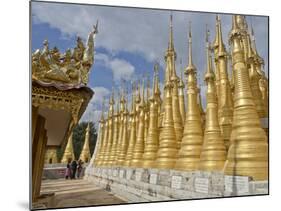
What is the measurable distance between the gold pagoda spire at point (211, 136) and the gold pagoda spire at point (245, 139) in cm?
12

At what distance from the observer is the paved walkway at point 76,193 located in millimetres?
4281

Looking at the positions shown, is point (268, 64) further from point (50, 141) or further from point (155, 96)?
point (50, 141)

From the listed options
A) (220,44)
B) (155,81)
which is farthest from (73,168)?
(220,44)

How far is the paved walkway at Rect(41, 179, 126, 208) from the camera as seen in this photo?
428 cm

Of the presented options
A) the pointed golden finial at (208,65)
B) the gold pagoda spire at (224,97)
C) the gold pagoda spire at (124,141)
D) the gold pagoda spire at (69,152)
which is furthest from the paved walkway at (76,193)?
the pointed golden finial at (208,65)

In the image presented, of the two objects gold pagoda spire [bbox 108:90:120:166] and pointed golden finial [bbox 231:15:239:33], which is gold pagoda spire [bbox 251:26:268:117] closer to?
pointed golden finial [bbox 231:15:239:33]

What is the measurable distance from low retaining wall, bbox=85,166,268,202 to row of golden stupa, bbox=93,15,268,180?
95 millimetres

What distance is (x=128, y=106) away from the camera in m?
5.16

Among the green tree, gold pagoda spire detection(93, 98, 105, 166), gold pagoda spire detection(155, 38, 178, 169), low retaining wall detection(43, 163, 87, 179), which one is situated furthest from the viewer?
gold pagoda spire detection(155, 38, 178, 169)

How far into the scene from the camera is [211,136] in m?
4.85

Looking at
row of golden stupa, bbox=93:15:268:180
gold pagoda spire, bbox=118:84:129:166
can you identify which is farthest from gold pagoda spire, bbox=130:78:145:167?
gold pagoda spire, bbox=118:84:129:166

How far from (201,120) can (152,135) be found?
2.25ft

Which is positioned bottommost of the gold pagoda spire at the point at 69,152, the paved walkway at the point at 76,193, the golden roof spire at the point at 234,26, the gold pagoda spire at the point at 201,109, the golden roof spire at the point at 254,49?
the paved walkway at the point at 76,193

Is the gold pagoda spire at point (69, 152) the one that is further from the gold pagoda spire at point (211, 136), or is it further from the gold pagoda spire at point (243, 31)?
the gold pagoda spire at point (243, 31)
